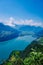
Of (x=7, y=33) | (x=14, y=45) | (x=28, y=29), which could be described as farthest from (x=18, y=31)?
(x=14, y=45)

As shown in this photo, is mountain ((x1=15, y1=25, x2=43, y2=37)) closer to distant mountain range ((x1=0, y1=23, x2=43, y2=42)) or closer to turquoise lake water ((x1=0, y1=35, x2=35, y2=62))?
distant mountain range ((x1=0, y1=23, x2=43, y2=42))

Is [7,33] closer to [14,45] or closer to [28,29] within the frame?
[28,29]

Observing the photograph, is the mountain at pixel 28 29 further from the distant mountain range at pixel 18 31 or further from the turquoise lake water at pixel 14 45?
the turquoise lake water at pixel 14 45

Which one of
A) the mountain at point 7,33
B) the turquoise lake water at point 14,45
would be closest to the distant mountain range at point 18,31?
the mountain at point 7,33

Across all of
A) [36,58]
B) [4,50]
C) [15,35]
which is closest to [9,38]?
[15,35]

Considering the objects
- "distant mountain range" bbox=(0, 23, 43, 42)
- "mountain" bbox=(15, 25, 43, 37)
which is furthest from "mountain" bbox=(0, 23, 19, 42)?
"mountain" bbox=(15, 25, 43, 37)
